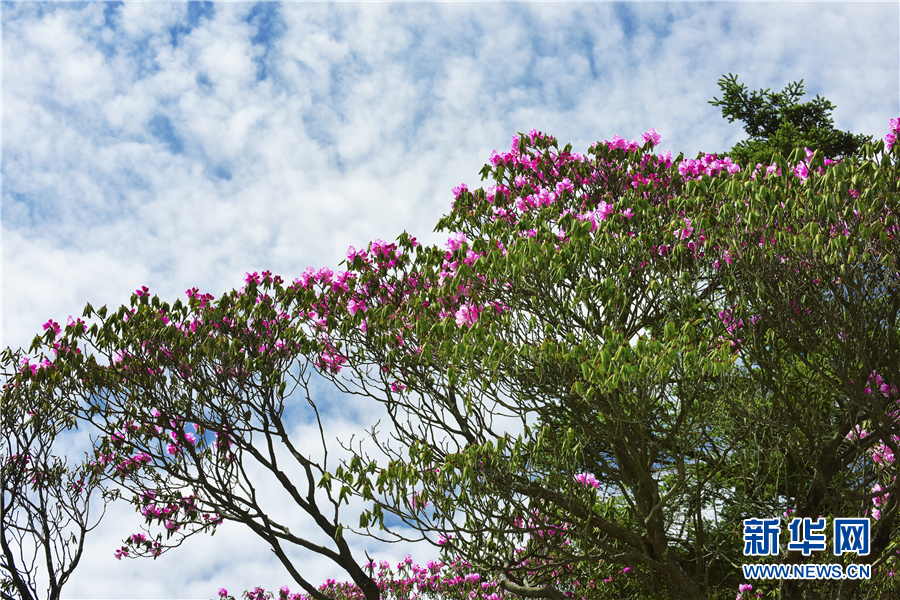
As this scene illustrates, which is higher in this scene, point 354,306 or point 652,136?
point 652,136

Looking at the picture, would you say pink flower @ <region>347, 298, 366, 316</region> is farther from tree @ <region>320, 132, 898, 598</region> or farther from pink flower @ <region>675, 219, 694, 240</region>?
pink flower @ <region>675, 219, 694, 240</region>

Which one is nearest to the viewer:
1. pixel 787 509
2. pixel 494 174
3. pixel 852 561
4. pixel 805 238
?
pixel 805 238

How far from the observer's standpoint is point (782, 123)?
17984 millimetres

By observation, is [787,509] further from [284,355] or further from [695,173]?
[284,355]

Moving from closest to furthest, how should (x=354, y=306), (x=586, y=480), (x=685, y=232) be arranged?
(x=685, y=232) < (x=586, y=480) < (x=354, y=306)

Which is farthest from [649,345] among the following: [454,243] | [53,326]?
[53,326]

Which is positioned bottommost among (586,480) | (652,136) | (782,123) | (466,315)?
(586,480)

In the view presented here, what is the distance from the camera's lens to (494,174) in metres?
8.67

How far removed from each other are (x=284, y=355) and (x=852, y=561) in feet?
23.0

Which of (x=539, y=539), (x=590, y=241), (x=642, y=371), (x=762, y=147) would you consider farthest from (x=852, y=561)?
(x=762, y=147)

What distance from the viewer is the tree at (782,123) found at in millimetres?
17703

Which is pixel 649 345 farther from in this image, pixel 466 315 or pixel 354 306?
pixel 354 306

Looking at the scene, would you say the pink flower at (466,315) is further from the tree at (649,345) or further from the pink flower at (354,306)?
the pink flower at (354,306)

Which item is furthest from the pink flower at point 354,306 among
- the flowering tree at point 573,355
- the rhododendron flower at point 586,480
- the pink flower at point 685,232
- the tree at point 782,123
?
the tree at point 782,123
